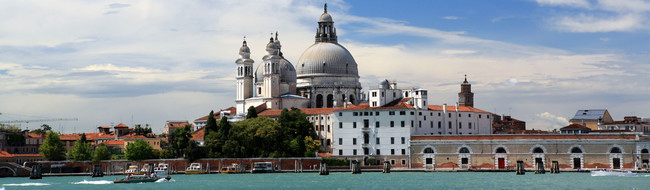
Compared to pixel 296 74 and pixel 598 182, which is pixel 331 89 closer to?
pixel 296 74

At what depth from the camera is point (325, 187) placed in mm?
54812

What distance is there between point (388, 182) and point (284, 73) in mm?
36337

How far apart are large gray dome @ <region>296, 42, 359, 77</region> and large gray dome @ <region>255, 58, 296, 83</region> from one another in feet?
2.71

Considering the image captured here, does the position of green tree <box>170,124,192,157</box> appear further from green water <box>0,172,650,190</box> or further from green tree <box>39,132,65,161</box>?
green tree <box>39,132,65,161</box>

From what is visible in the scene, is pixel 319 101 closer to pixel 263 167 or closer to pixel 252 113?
pixel 252 113

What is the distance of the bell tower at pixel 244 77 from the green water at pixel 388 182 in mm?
23259

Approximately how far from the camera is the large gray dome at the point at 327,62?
9300cm

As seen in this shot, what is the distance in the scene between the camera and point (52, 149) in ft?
263

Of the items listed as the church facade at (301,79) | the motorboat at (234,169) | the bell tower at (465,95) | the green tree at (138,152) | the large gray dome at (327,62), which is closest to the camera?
the motorboat at (234,169)

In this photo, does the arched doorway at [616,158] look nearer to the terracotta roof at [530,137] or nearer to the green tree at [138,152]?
the terracotta roof at [530,137]

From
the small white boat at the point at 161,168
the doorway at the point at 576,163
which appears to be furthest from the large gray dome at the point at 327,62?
the doorway at the point at 576,163

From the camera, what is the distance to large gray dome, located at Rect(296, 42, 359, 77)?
305 feet

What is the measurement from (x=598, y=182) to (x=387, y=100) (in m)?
25.8

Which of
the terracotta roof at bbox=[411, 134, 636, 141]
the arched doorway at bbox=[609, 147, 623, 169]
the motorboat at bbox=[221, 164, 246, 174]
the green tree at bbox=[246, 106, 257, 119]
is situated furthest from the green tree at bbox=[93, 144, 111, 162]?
the arched doorway at bbox=[609, 147, 623, 169]
